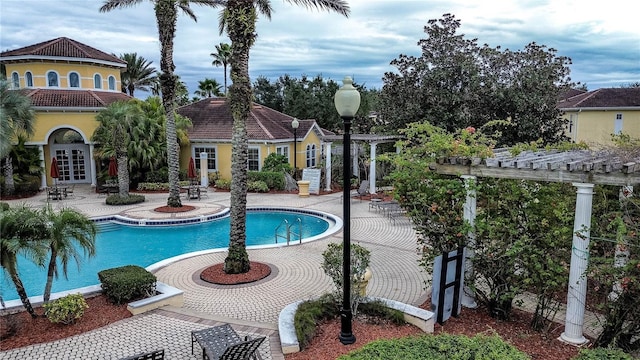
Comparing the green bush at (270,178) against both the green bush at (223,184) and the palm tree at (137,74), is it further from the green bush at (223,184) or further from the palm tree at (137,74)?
the palm tree at (137,74)

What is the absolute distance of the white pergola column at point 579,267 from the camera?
6941 mm

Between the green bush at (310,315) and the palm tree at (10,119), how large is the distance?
18748mm

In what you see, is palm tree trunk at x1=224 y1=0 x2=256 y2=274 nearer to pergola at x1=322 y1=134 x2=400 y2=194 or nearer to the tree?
pergola at x1=322 y1=134 x2=400 y2=194

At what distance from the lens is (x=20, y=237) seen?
7.24 m

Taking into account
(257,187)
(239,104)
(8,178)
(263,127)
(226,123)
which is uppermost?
(226,123)

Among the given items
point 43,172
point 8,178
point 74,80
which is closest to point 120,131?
point 8,178

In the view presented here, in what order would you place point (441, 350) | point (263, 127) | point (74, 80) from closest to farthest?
point (441, 350), point (74, 80), point (263, 127)

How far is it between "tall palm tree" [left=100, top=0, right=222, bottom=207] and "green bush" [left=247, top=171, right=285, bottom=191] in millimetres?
6523

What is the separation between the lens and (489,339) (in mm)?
5496

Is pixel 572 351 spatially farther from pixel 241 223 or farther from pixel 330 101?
pixel 330 101

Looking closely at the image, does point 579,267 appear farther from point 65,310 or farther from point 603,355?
point 65,310

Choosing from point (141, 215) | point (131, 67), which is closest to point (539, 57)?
point (141, 215)

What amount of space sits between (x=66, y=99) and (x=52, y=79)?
85.4 inches

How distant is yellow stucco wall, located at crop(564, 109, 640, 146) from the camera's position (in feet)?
→ 106
